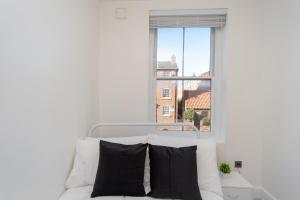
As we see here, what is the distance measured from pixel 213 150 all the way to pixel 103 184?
989 mm

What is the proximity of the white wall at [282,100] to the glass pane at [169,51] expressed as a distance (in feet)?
3.27

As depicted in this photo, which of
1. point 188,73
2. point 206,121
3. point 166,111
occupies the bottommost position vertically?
point 206,121

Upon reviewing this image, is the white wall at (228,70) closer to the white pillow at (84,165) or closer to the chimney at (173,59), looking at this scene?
the chimney at (173,59)

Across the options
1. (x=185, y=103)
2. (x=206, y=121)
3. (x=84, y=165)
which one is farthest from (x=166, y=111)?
(x=84, y=165)

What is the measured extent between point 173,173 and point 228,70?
1.41m

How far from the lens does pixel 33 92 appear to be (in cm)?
142

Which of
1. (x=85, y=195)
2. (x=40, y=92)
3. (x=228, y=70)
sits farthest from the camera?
(x=228, y=70)

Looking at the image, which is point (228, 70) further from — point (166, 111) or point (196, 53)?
point (166, 111)

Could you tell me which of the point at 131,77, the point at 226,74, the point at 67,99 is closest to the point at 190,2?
the point at 226,74

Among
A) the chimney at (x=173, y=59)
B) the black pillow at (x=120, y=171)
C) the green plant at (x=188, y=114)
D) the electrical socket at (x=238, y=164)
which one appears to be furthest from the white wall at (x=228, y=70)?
the black pillow at (x=120, y=171)

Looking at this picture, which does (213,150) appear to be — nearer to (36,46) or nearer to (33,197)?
(33,197)

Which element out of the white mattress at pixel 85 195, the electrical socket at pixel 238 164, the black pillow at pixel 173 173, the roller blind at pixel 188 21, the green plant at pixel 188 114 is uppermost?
the roller blind at pixel 188 21

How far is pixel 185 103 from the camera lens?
2857 mm

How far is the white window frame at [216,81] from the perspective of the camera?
266 centimetres
